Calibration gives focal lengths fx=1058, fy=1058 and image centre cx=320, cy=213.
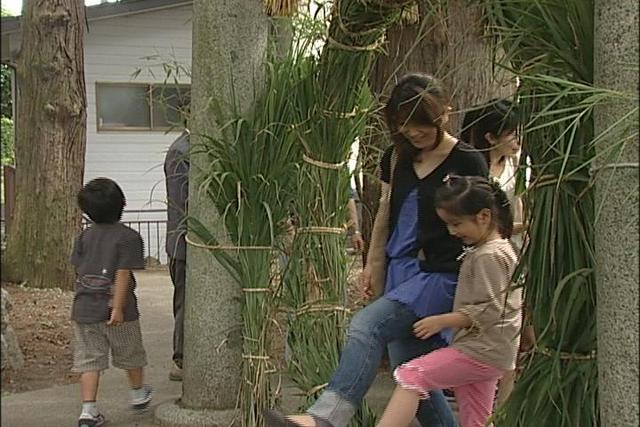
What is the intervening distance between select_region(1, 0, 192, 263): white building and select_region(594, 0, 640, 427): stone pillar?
14141 mm

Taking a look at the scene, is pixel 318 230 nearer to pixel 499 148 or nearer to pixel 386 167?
pixel 386 167

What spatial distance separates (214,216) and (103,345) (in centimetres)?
110

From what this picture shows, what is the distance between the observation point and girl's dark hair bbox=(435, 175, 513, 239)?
4.17 m

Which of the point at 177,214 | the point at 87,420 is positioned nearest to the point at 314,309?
the point at 87,420

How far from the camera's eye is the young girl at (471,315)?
420cm

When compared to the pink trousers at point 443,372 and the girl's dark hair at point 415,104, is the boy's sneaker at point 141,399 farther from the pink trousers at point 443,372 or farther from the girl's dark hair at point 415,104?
the girl's dark hair at point 415,104

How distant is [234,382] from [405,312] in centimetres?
139

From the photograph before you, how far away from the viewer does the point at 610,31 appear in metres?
2.77

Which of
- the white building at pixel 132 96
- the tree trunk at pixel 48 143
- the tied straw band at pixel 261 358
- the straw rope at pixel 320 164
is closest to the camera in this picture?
the straw rope at pixel 320 164

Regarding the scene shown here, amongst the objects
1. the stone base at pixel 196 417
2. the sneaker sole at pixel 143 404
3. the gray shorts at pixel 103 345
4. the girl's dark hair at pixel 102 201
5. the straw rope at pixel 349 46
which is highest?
the straw rope at pixel 349 46

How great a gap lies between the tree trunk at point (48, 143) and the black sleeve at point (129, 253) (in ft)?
20.5

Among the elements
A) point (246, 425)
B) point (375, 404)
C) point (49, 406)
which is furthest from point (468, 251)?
point (49, 406)

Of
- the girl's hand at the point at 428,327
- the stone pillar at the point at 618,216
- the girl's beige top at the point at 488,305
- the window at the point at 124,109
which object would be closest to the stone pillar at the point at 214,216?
the girl's hand at the point at 428,327

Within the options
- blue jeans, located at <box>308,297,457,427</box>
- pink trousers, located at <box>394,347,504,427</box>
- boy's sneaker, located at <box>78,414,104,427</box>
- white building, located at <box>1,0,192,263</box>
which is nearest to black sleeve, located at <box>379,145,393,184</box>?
blue jeans, located at <box>308,297,457,427</box>
